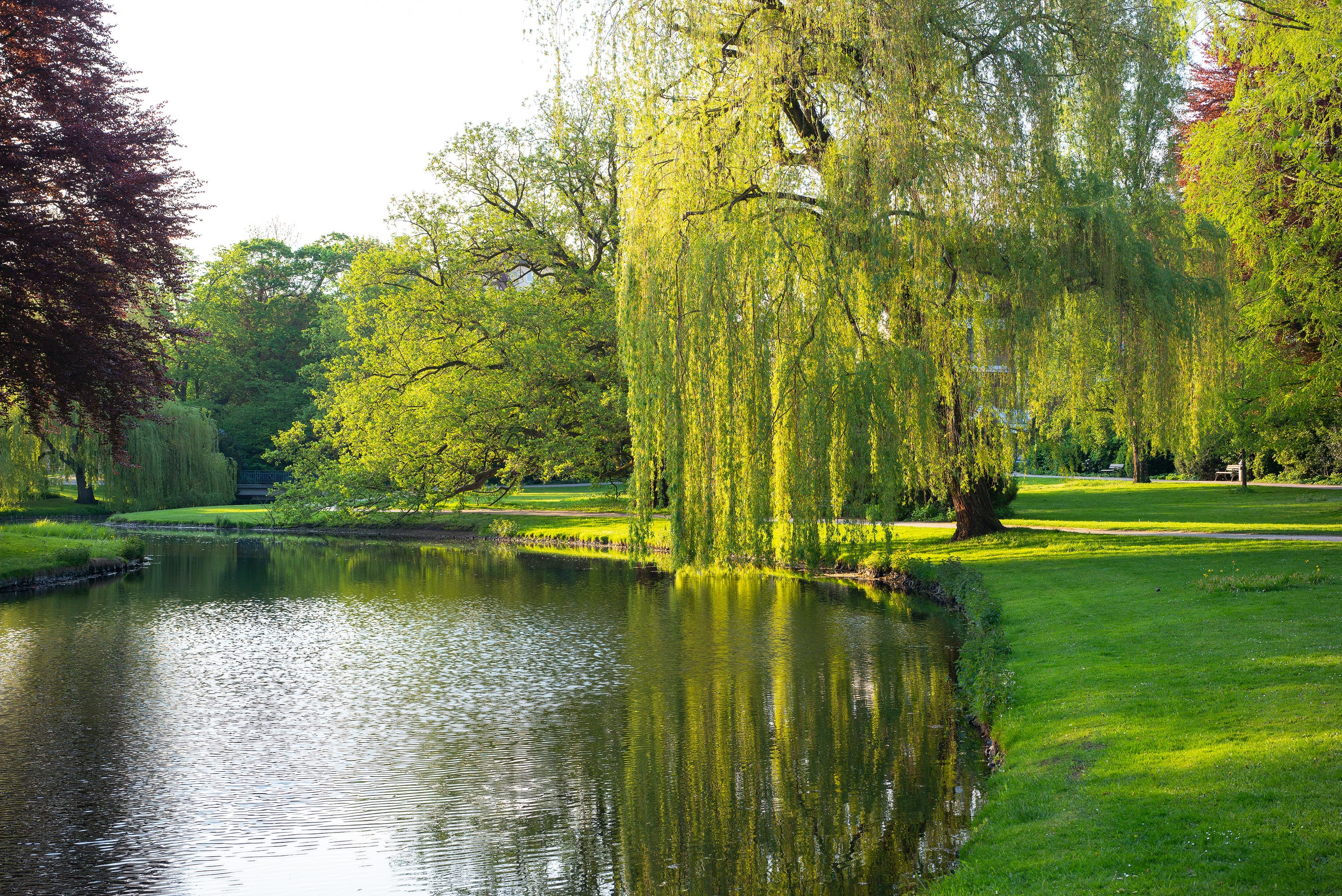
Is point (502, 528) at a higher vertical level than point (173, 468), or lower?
lower

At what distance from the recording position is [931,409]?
1470 cm

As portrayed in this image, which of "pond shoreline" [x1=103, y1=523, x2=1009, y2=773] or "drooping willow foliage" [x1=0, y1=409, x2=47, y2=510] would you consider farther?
"drooping willow foliage" [x1=0, y1=409, x2=47, y2=510]

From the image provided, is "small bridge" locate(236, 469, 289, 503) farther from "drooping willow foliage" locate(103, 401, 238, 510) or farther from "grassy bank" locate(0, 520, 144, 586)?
"grassy bank" locate(0, 520, 144, 586)

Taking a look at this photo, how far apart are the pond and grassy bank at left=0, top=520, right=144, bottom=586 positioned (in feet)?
10.5

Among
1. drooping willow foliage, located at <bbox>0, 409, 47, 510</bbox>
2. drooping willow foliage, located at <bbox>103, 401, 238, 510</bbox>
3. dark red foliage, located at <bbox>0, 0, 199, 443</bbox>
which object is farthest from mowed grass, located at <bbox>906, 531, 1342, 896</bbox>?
drooping willow foliage, located at <bbox>103, 401, 238, 510</bbox>

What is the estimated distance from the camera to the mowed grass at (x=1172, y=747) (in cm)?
531

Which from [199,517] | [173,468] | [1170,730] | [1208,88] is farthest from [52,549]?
[1208,88]

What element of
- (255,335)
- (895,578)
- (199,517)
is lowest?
(895,578)

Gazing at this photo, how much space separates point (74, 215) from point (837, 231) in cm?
1175

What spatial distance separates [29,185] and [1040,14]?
15446 millimetres

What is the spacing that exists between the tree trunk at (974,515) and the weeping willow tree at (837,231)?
4.57m

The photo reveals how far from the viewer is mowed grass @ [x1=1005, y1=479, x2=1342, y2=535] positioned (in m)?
20.7

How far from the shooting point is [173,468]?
128 ft

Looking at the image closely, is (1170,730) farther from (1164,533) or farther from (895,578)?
(1164,533)
